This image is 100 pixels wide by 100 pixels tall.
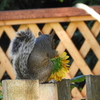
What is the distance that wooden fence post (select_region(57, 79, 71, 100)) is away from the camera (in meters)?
2.72

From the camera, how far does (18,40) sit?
2701mm

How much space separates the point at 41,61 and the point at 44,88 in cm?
41

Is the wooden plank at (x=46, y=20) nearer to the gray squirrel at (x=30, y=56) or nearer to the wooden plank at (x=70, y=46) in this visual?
the wooden plank at (x=70, y=46)

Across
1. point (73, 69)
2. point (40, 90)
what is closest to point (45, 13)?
point (73, 69)

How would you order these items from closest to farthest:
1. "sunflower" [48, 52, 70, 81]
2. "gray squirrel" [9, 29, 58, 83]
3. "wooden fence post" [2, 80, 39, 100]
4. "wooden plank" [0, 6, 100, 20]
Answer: "wooden fence post" [2, 80, 39, 100], "gray squirrel" [9, 29, 58, 83], "sunflower" [48, 52, 70, 81], "wooden plank" [0, 6, 100, 20]

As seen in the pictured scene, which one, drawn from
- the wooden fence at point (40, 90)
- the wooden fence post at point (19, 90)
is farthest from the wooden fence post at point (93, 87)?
the wooden fence post at point (19, 90)

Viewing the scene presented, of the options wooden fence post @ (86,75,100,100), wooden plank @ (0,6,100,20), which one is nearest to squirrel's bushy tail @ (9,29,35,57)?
wooden fence post @ (86,75,100,100)

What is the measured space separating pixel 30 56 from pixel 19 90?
0.71 metres

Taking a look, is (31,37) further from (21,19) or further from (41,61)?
(21,19)

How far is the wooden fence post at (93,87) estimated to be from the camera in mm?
2633

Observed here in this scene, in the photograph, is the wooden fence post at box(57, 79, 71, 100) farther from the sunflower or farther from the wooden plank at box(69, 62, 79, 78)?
the wooden plank at box(69, 62, 79, 78)

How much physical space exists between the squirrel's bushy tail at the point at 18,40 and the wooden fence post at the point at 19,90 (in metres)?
0.60

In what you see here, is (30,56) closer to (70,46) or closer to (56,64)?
(56,64)

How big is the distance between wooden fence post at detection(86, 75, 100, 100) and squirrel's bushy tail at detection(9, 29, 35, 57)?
416 millimetres
